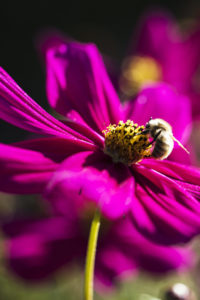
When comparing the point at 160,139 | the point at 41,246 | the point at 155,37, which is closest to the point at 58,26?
the point at 155,37

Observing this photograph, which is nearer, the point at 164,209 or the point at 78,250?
the point at 164,209

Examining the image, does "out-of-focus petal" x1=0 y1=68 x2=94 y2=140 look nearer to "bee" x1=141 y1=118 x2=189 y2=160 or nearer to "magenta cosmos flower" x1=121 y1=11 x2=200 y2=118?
"bee" x1=141 y1=118 x2=189 y2=160

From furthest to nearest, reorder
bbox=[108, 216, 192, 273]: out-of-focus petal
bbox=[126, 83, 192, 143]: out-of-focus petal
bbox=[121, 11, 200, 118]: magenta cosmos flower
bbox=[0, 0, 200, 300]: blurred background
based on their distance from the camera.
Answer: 1. bbox=[0, 0, 200, 300]: blurred background
2. bbox=[121, 11, 200, 118]: magenta cosmos flower
3. bbox=[108, 216, 192, 273]: out-of-focus petal
4. bbox=[126, 83, 192, 143]: out-of-focus petal

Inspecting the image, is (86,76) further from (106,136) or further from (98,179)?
(98,179)

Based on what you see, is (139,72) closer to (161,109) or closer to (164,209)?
(161,109)

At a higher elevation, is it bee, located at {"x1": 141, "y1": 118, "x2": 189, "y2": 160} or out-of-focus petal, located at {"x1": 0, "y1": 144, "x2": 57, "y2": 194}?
bee, located at {"x1": 141, "y1": 118, "x2": 189, "y2": 160}

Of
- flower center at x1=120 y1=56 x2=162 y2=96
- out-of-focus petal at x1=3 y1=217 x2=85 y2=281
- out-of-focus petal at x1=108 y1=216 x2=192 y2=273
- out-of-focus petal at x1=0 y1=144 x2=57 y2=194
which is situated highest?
flower center at x1=120 y1=56 x2=162 y2=96

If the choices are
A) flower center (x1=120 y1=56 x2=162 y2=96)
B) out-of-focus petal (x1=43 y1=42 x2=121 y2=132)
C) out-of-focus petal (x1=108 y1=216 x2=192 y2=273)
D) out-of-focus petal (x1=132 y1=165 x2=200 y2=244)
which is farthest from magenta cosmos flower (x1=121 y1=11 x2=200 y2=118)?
out-of-focus petal (x1=132 y1=165 x2=200 y2=244)
